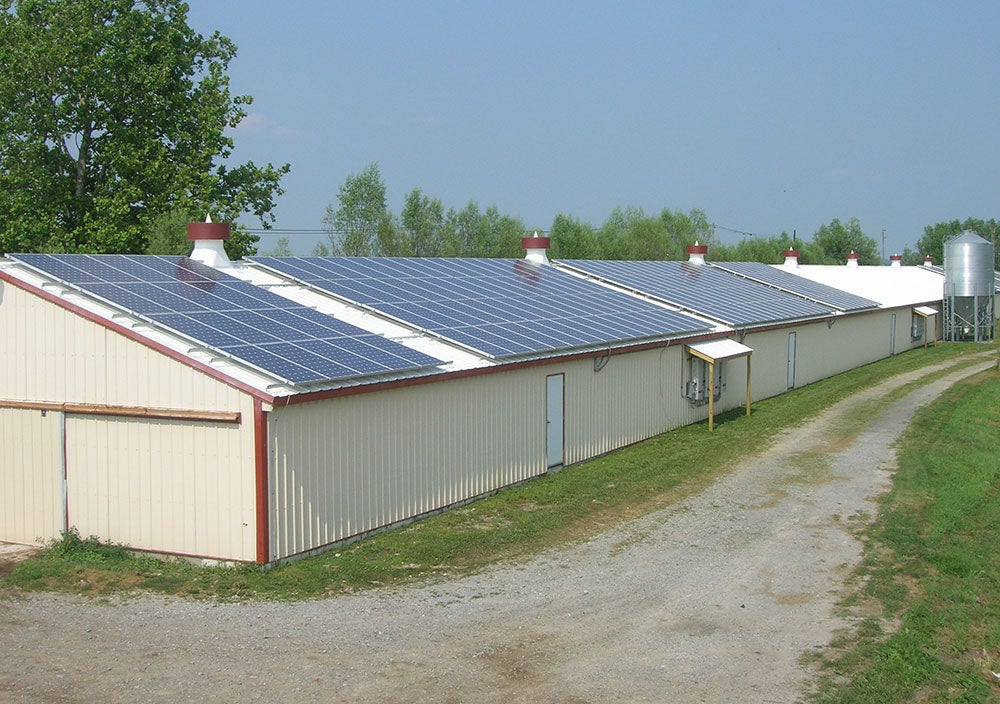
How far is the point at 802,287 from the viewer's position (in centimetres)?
4269

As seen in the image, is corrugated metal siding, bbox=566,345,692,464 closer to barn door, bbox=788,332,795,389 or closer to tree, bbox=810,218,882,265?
barn door, bbox=788,332,795,389

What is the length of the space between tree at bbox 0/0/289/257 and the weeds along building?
1604 centimetres

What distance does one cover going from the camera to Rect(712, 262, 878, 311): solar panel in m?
40.5

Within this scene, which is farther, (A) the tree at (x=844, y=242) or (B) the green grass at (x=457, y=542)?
(A) the tree at (x=844, y=242)

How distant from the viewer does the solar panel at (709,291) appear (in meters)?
30.0

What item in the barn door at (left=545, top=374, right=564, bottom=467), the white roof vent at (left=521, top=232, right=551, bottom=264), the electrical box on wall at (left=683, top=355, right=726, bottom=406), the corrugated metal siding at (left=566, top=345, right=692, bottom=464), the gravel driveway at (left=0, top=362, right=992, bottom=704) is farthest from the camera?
the white roof vent at (left=521, top=232, right=551, bottom=264)

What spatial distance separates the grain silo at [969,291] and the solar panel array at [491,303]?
30.9 metres

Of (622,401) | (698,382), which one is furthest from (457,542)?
(698,382)

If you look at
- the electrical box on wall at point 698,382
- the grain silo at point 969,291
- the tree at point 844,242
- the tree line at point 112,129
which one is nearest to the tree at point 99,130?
the tree line at point 112,129

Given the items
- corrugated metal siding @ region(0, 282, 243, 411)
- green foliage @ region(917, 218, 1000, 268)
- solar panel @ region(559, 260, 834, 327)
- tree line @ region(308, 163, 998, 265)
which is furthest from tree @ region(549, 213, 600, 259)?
green foliage @ region(917, 218, 1000, 268)

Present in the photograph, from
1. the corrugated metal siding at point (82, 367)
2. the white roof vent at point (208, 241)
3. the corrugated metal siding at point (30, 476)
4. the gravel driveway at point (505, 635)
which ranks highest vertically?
the white roof vent at point (208, 241)

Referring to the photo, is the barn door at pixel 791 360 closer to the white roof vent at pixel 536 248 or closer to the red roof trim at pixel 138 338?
the white roof vent at pixel 536 248

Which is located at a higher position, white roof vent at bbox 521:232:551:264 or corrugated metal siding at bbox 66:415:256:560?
white roof vent at bbox 521:232:551:264

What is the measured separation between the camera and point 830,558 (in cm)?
1370
